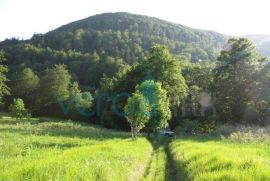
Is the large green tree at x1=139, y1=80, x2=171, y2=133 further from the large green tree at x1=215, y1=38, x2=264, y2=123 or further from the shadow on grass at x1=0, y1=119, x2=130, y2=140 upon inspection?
the large green tree at x1=215, y1=38, x2=264, y2=123

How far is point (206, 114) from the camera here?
7444cm

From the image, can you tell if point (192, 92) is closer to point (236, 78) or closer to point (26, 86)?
point (236, 78)

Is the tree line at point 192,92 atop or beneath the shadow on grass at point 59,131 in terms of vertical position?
atop

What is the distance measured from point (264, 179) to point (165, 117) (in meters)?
44.6

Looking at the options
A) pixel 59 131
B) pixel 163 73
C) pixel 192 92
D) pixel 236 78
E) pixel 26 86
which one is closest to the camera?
pixel 59 131

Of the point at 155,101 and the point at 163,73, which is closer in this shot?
the point at 155,101

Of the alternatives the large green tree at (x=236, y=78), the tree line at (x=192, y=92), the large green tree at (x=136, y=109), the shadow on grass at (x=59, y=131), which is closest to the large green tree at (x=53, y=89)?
the tree line at (x=192, y=92)

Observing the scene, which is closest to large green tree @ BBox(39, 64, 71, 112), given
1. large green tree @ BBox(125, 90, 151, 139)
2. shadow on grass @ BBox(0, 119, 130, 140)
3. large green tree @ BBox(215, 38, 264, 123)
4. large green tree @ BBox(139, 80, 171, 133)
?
shadow on grass @ BBox(0, 119, 130, 140)

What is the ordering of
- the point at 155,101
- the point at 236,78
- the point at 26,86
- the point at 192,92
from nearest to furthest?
1. the point at 155,101
2. the point at 236,78
3. the point at 192,92
4. the point at 26,86

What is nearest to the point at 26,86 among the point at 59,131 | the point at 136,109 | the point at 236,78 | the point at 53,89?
the point at 53,89

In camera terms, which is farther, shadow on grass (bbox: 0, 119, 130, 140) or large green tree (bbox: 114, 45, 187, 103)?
large green tree (bbox: 114, 45, 187, 103)

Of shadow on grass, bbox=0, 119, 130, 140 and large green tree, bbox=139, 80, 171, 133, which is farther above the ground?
large green tree, bbox=139, 80, 171, 133

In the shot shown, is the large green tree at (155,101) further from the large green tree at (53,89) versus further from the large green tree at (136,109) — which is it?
the large green tree at (53,89)

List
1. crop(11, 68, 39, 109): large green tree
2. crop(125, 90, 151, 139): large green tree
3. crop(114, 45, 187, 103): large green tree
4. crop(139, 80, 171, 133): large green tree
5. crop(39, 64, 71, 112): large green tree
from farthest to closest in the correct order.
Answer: crop(11, 68, 39, 109): large green tree → crop(39, 64, 71, 112): large green tree → crop(114, 45, 187, 103): large green tree → crop(139, 80, 171, 133): large green tree → crop(125, 90, 151, 139): large green tree
